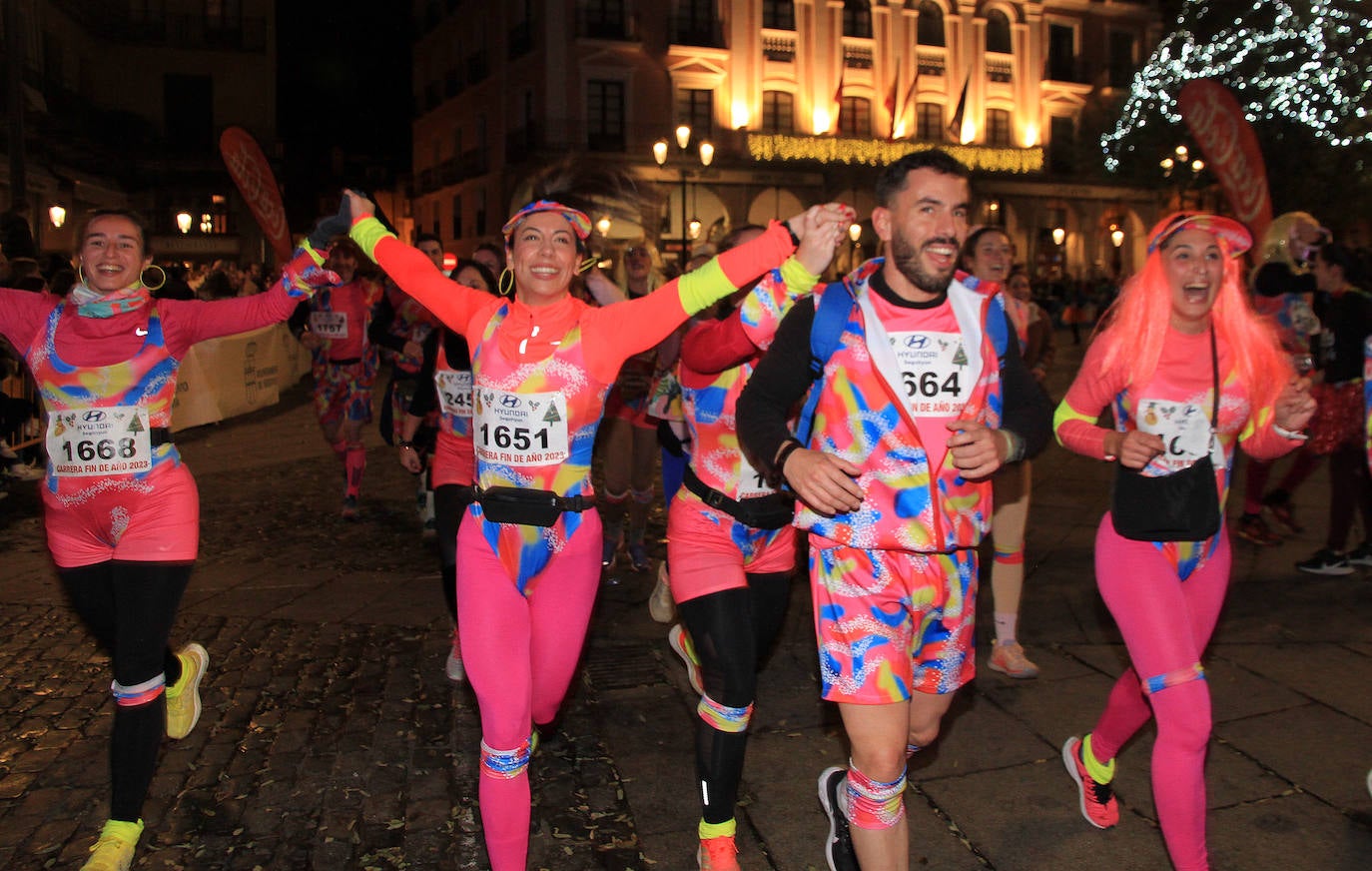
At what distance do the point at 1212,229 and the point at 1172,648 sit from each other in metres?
1.36

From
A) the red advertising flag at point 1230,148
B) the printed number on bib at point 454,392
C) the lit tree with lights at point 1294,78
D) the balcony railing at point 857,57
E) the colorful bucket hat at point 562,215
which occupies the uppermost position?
the balcony railing at point 857,57

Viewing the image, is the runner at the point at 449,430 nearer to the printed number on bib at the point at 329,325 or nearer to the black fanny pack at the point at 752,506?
the black fanny pack at the point at 752,506

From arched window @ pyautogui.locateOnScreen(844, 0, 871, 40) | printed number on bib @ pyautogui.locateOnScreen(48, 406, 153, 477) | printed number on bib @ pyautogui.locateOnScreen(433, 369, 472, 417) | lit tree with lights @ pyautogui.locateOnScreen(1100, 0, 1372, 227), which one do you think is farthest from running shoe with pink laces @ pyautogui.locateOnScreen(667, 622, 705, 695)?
arched window @ pyautogui.locateOnScreen(844, 0, 871, 40)

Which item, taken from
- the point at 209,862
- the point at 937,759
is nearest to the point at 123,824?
the point at 209,862

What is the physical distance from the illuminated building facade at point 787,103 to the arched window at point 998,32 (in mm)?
81

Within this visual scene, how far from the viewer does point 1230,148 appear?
10.1 m

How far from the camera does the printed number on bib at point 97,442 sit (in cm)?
400

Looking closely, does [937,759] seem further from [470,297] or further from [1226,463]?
[470,297]

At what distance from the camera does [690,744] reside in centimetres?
478

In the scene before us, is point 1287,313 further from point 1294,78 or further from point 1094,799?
point 1294,78

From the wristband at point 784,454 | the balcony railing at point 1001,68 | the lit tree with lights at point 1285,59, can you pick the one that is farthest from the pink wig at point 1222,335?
the balcony railing at point 1001,68

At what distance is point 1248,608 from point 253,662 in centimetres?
549

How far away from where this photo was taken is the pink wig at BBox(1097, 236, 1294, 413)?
12.3 ft

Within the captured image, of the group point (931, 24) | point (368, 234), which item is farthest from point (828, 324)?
point (931, 24)
